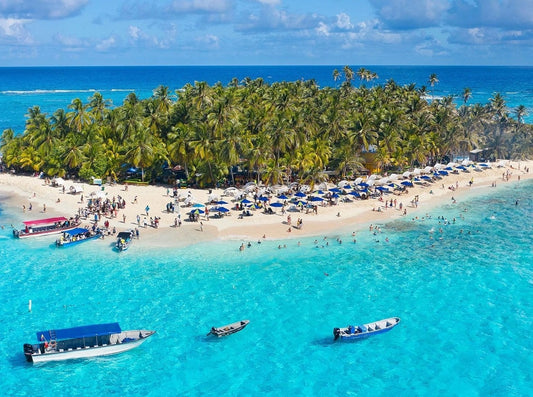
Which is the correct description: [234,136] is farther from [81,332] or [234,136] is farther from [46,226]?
[81,332]

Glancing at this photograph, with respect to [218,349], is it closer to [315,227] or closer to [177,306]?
[177,306]

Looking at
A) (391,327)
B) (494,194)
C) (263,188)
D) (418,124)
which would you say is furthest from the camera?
(418,124)

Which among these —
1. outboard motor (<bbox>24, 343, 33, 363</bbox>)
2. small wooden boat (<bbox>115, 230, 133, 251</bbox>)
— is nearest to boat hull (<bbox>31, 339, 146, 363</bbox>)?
outboard motor (<bbox>24, 343, 33, 363</bbox>)

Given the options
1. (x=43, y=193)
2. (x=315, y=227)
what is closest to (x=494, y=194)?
(x=315, y=227)

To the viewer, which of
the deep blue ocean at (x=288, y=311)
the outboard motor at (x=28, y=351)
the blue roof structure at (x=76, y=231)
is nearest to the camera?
the deep blue ocean at (x=288, y=311)

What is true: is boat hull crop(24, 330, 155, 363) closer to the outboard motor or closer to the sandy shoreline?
the outboard motor

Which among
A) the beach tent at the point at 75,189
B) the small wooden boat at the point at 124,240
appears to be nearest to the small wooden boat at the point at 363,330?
the small wooden boat at the point at 124,240

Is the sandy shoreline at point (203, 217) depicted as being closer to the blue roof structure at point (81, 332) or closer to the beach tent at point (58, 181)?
the beach tent at point (58, 181)
